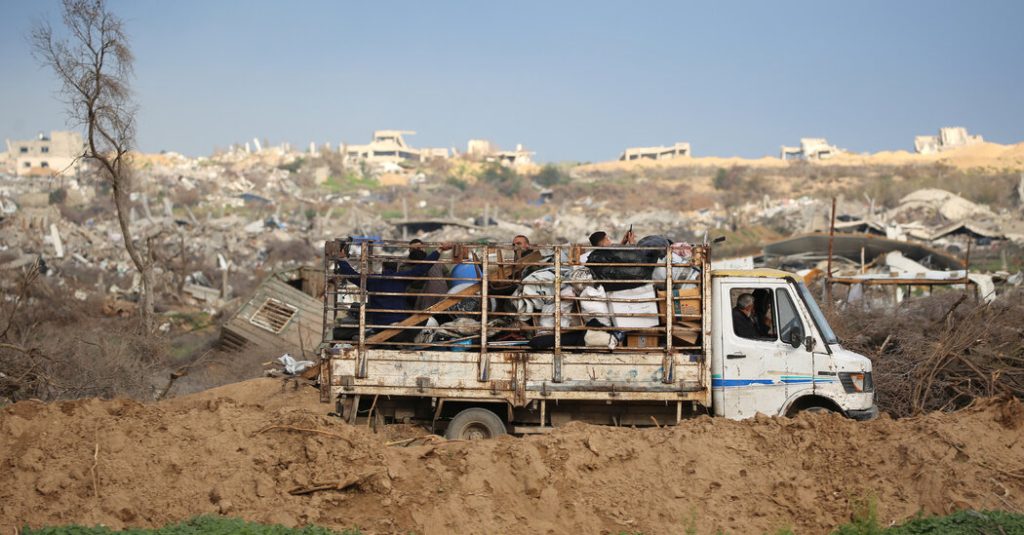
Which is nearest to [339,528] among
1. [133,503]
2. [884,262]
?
[133,503]

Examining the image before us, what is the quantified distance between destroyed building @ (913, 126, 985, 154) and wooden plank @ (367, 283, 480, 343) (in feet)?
297

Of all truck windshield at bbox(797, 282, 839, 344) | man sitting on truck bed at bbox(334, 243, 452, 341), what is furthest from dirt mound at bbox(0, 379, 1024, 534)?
man sitting on truck bed at bbox(334, 243, 452, 341)

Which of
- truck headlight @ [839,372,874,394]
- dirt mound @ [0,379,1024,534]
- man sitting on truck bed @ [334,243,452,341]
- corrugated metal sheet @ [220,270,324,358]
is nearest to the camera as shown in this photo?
dirt mound @ [0,379,1024,534]

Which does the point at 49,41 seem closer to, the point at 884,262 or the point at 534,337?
the point at 534,337

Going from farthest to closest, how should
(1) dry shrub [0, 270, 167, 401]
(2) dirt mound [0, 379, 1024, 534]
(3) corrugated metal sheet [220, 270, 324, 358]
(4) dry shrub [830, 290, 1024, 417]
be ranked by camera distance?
1. (3) corrugated metal sheet [220, 270, 324, 358]
2. (1) dry shrub [0, 270, 167, 401]
3. (4) dry shrub [830, 290, 1024, 417]
4. (2) dirt mound [0, 379, 1024, 534]

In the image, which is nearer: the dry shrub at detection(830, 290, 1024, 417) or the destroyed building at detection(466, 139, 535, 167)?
the dry shrub at detection(830, 290, 1024, 417)

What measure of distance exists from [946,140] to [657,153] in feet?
97.0

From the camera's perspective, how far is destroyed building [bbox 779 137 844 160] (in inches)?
3725

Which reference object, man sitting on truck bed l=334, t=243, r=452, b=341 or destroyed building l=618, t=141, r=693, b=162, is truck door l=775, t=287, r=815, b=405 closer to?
man sitting on truck bed l=334, t=243, r=452, b=341

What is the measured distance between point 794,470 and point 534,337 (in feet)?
8.86

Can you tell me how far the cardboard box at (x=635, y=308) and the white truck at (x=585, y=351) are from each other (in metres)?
0.01

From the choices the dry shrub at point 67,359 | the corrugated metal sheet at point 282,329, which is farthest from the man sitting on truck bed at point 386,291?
the corrugated metal sheet at point 282,329

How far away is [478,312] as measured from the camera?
909 centimetres

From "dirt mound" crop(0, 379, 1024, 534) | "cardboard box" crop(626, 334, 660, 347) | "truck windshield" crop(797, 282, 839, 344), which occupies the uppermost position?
"truck windshield" crop(797, 282, 839, 344)
